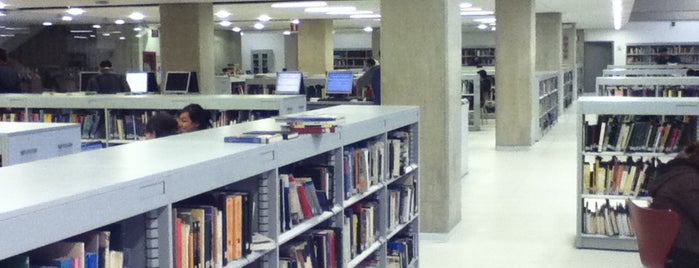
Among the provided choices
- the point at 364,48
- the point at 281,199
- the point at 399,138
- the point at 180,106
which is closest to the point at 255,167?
the point at 281,199

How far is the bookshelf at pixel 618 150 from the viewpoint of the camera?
7523 millimetres

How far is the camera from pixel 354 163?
521 centimetres

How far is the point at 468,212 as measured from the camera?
31.5ft

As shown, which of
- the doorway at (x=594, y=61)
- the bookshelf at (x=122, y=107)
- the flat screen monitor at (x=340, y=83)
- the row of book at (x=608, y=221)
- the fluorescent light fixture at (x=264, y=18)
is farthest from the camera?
the doorway at (x=594, y=61)

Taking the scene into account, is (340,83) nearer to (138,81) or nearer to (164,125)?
(138,81)

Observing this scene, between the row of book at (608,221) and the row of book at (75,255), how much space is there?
558 centimetres

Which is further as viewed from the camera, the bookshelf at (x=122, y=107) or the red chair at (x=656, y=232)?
the bookshelf at (x=122, y=107)

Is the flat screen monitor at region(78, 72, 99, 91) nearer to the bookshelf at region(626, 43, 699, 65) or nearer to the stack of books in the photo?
the stack of books

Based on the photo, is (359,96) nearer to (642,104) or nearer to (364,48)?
(642,104)

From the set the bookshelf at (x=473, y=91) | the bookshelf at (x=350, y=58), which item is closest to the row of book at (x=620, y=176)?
the bookshelf at (x=473, y=91)

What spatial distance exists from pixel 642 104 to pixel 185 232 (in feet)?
17.2

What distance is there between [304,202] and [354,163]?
2.70 ft

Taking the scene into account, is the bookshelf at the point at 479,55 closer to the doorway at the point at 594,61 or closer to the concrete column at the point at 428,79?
the doorway at the point at 594,61

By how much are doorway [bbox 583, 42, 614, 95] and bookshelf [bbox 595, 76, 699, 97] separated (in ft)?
→ 69.7
